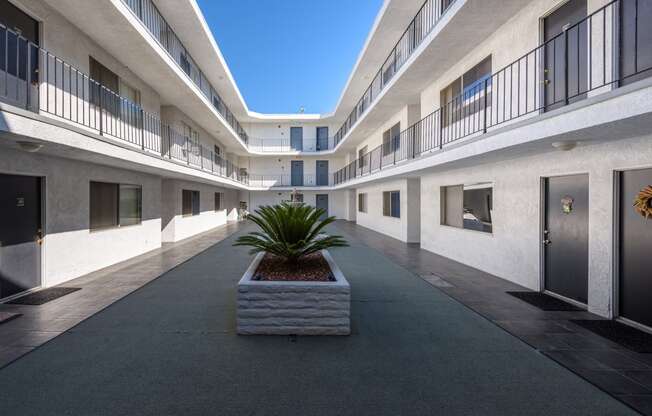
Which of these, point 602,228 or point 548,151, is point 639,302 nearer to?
point 602,228

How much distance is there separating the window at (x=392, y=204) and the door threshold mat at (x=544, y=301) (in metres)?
9.18

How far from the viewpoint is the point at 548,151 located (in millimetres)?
6465

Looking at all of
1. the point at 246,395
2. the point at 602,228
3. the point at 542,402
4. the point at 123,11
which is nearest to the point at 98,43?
the point at 123,11

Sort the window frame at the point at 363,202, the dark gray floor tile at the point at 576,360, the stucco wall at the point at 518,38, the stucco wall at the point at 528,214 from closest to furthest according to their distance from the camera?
the dark gray floor tile at the point at 576,360
the stucco wall at the point at 528,214
the stucco wall at the point at 518,38
the window frame at the point at 363,202

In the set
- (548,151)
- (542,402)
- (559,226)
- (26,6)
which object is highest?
(26,6)

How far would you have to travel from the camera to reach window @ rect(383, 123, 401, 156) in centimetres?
1526

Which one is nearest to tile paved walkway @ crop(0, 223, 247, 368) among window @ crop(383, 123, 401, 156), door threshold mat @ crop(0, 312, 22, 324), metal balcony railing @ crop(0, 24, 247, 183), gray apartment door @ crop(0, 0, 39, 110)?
door threshold mat @ crop(0, 312, 22, 324)

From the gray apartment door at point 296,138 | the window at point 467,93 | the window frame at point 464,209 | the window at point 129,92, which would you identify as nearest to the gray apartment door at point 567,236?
the window frame at point 464,209

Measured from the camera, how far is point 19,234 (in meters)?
6.51

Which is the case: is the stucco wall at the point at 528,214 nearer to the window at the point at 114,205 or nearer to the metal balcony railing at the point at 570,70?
the metal balcony railing at the point at 570,70

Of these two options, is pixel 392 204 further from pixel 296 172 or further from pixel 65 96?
pixel 296 172

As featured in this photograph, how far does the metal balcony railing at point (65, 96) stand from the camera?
5.88 meters

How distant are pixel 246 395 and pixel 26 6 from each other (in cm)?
888

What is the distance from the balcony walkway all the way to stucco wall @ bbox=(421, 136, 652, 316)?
246 centimetres
